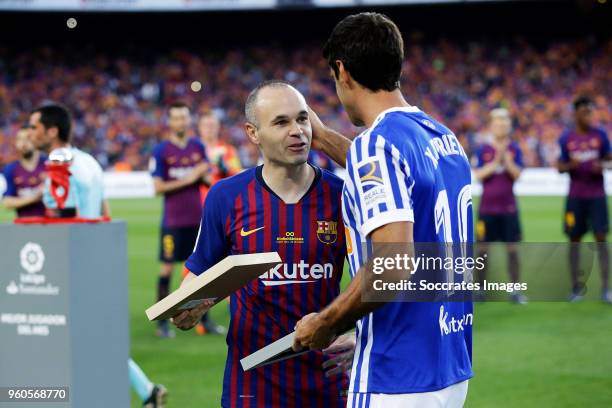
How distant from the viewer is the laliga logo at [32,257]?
13.2ft

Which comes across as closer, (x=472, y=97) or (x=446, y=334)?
(x=446, y=334)

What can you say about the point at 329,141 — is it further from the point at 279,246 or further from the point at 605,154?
the point at 605,154

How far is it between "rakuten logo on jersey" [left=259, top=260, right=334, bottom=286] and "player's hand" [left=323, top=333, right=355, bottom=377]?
31 centimetres

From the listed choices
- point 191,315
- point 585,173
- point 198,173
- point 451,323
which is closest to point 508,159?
point 585,173

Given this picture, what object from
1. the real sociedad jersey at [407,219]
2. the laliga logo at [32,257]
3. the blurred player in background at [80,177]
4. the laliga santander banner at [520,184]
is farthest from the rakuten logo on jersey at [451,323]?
the laliga santander banner at [520,184]

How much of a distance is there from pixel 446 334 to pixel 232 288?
82 cm

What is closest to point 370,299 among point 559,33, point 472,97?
point 472,97

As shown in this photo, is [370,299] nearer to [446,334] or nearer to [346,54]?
[446,334]

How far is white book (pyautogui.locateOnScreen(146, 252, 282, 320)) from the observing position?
2.86m

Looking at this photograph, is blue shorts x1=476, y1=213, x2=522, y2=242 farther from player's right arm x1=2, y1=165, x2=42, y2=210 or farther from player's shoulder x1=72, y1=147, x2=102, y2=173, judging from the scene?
player's shoulder x1=72, y1=147, x2=102, y2=173

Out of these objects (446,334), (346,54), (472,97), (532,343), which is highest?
(472,97)

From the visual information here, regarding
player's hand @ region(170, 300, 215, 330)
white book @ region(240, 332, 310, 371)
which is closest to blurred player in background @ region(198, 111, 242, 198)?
player's hand @ region(170, 300, 215, 330)

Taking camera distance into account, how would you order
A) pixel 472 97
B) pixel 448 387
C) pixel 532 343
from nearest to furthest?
pixel 448 387
pixel 532 343
pixel 472 97

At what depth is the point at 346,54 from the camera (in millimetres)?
2734
